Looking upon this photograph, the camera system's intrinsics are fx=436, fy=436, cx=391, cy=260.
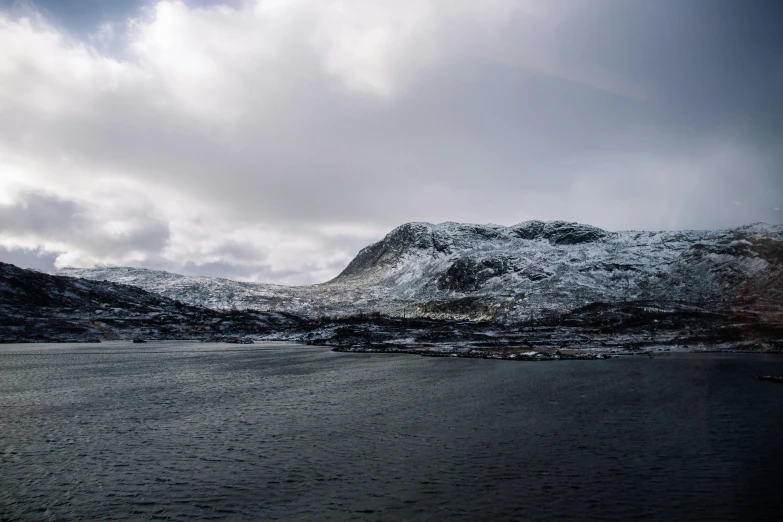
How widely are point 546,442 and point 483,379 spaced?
3616 centimetres

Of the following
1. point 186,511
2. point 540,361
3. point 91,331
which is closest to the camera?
point 186,511

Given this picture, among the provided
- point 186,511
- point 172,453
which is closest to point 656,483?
point 186,511

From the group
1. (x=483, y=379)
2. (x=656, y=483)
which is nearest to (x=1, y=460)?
(x=656, y=483)

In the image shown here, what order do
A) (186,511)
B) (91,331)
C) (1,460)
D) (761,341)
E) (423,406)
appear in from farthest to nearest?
(91,331) < (761,341) < (423,406) < (1,460) < (186,511)

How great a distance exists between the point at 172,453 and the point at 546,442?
2511 centimetres

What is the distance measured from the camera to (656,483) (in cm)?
2277

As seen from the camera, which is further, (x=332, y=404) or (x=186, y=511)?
(x=332, y=404)

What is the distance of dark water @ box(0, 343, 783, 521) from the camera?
66.2 ft

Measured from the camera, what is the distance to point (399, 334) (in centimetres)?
18425

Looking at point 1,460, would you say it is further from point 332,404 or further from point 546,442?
→ point 546,442

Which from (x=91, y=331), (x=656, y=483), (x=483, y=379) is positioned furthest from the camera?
(x=91, y=331)

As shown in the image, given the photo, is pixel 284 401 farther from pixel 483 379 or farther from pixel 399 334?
pixel 399 334

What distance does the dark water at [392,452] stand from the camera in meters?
20.2

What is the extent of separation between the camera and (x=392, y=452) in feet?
93.2
